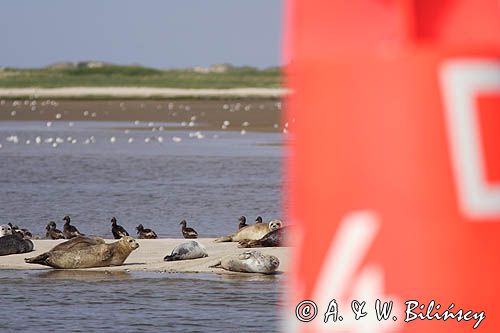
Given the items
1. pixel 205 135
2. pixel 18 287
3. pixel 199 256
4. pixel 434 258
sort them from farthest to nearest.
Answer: pixel 205 135 → pixel 199 256 → pixel 18 287 → pixel 434 258

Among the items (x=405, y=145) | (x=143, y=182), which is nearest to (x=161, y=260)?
(x=405, y=145)

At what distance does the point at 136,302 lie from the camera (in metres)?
12.2

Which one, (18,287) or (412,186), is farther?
(18,287)

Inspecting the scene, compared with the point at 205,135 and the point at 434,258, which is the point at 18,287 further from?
the point at 205,135


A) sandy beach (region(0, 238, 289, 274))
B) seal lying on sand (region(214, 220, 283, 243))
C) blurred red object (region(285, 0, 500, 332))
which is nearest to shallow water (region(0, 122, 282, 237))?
seal lying on sand (region(214, 220, 283, 243))

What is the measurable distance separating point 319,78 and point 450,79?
4.6 inches

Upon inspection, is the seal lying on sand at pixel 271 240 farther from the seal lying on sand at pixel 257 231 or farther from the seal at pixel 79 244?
the seal at pixel 79 244

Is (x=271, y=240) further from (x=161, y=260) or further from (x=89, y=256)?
(x=89, y=256)

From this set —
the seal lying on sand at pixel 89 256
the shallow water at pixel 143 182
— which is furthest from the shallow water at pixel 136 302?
the shallow water at pixel 143 182

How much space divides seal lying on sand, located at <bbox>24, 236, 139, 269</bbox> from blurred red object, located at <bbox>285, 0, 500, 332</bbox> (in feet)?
44.2

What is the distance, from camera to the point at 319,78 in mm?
1252

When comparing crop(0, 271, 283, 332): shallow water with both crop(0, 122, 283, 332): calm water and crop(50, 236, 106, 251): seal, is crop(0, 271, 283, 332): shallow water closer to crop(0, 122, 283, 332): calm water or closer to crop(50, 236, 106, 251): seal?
crop(0, 122, 283, 332): calm water

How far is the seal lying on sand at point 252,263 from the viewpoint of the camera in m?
14.1

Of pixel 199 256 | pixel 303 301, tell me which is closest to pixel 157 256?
pixel 199 256
